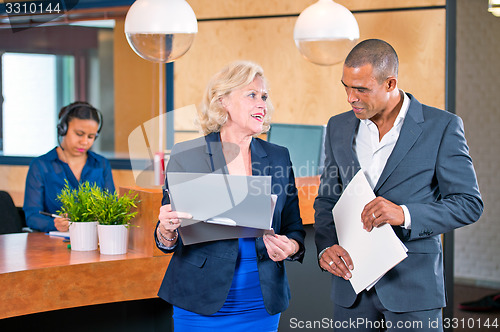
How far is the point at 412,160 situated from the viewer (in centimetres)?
192

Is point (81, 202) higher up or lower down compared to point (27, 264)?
higher up

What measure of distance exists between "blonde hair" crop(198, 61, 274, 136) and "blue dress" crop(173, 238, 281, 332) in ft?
1.41

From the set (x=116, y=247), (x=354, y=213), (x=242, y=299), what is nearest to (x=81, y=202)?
(x=116, y=247)

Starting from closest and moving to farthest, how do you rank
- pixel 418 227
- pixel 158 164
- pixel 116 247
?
pixel 418 227 < pixel 116 247 < pixel 158 164

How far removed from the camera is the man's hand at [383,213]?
1832 millimetres

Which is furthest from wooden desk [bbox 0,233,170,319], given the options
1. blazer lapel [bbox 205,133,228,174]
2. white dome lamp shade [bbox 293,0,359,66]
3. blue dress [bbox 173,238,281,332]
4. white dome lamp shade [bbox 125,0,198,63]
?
white dome lamp shade [bbox 293,0,359,66]

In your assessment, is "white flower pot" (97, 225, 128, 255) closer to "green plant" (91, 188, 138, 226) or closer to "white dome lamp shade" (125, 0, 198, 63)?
"green plant" (91, 188, 138, 226)

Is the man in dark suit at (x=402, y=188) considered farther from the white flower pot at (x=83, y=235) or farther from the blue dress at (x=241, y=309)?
the white flower pot at (x=83, y=235)

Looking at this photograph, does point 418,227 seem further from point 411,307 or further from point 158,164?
point 158,164

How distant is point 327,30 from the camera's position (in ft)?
11.6

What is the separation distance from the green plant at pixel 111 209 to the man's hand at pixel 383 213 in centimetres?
104

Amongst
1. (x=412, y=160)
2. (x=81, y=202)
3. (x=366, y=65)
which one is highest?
(x=366, y=65)

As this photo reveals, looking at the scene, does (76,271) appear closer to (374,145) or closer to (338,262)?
(338,262)

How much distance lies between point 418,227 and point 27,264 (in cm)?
140
